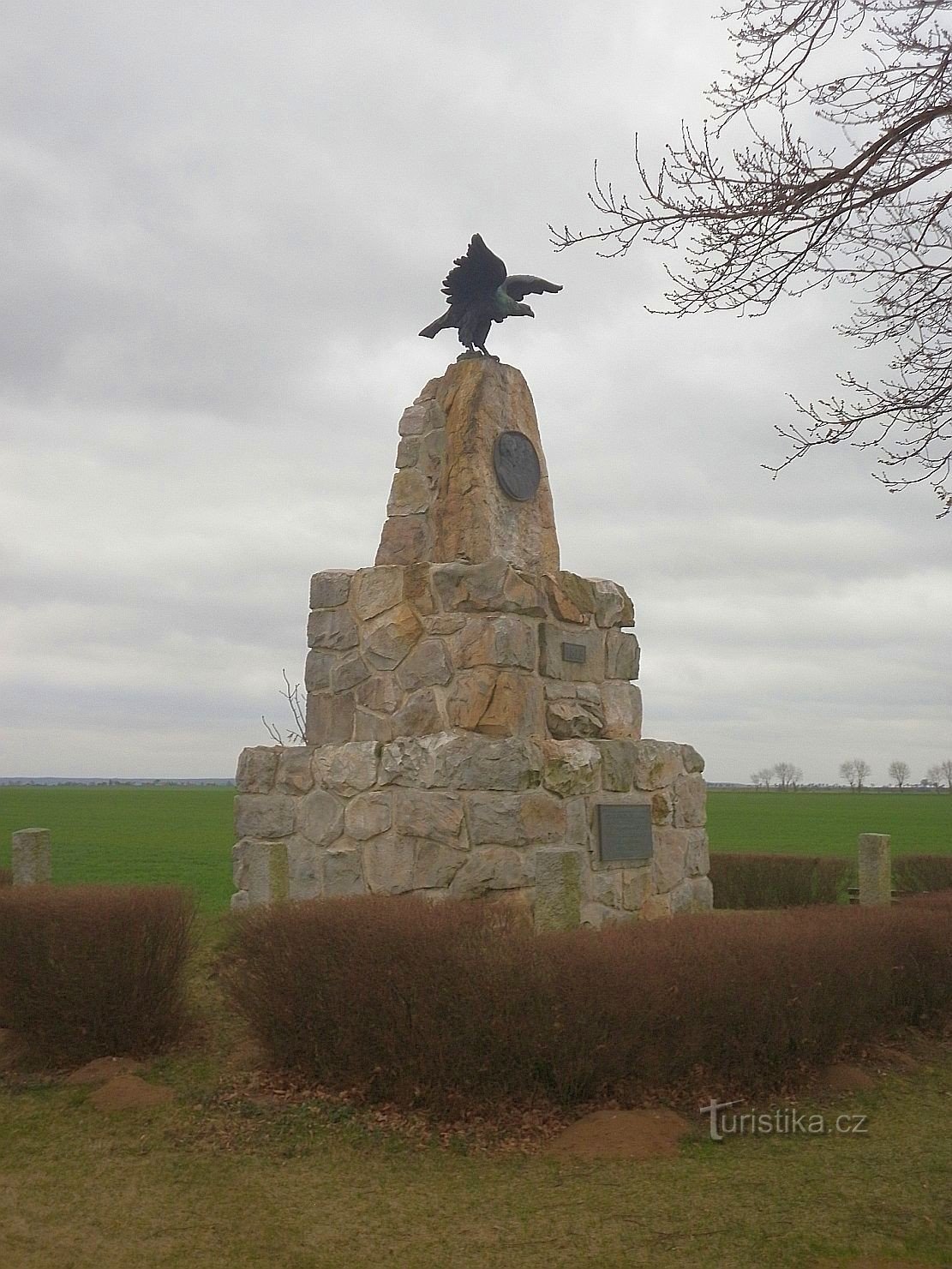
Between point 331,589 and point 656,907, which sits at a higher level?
point 331,589

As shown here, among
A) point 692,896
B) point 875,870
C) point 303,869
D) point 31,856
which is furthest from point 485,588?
point 875,870

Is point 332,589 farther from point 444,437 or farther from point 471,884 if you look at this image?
point 471,884

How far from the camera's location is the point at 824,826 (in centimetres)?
3950

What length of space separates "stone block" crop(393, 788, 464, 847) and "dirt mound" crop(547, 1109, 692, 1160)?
7.74 ft

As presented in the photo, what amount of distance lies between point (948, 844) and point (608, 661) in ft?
78.1

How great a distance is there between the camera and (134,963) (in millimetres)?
7004

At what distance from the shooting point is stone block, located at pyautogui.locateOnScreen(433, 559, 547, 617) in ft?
26.9

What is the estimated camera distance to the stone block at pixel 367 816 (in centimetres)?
823

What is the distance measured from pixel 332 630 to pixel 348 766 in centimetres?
107

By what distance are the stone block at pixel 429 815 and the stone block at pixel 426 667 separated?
0.73m

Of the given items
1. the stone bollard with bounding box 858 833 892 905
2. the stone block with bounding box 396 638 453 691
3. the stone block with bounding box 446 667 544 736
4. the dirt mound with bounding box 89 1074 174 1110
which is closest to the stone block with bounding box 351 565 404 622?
the stone block with bounding box 396 638 453 691

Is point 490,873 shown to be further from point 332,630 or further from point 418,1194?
point 418,1194

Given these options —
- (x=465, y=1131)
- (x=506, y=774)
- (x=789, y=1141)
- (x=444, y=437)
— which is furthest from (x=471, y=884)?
(x=444, y=437)

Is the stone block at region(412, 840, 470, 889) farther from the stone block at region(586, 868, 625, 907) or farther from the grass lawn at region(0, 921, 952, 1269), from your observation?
the grass lawn at region(0, 921, 952, 1269)
